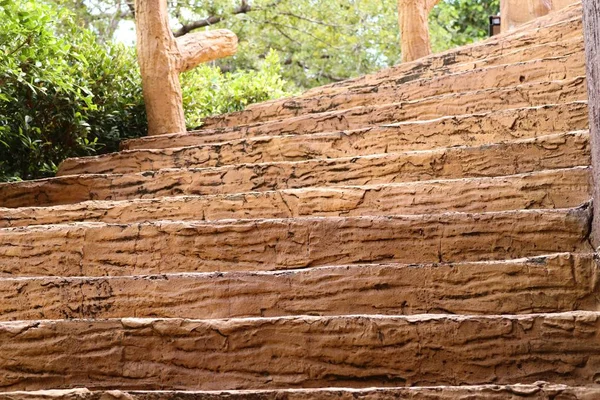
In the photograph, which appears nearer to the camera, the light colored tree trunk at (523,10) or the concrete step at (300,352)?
the concrete step at (300,352)

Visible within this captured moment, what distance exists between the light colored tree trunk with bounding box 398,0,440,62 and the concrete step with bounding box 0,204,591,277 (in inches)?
140

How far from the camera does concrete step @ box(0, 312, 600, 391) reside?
76.3 inches

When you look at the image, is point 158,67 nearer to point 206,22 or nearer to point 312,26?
point 206,22

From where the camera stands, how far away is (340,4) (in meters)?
10.4

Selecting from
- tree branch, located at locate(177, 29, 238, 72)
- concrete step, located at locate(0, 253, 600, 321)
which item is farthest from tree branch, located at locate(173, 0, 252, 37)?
concrete step, located at locate(0, 253, 600, 321)

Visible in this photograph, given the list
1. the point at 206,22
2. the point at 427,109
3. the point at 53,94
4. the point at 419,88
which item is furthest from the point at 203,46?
the point at 206,22

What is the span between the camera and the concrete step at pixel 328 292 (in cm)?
214

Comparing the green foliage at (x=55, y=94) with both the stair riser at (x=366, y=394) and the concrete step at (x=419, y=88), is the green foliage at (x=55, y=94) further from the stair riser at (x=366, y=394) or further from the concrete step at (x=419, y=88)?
the stair riser at (x=366, y=394)

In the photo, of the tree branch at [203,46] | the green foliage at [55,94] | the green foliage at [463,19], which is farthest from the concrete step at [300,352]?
the green foliage at [463,19]

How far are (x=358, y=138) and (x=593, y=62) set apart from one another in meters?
1.36

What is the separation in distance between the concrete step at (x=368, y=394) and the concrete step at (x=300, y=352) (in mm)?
179

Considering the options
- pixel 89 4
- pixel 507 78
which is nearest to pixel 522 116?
pixel 507 78

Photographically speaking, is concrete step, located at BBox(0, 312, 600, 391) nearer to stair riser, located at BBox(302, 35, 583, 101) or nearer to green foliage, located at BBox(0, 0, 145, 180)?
green foliage, located at BBox(0, 0, 145, 180)

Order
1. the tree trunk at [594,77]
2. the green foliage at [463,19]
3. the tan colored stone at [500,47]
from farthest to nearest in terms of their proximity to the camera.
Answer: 1. the green foliage at [463,19]
2. the tan colored stone at [500,47]
3. the tree trunk at [594,77]
